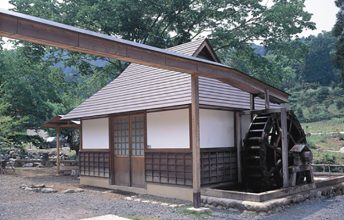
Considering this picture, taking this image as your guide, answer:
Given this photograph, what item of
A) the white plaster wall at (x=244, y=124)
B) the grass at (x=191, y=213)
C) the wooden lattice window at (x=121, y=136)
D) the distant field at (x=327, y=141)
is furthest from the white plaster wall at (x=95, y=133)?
the distant field at (x=327, y=141)

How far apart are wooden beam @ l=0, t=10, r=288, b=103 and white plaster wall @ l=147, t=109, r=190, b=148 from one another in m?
1.75

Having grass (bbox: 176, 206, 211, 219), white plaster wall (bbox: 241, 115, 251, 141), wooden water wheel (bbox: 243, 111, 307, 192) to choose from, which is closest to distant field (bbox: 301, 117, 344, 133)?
white plaster wall (bbox: 241, 115, 251, 141)

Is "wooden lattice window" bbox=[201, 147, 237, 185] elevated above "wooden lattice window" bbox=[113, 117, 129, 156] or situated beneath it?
situated beneath

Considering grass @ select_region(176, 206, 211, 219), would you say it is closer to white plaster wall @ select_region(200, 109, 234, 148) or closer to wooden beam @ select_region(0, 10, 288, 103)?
white plaster wall @ select_region(200, 109, 234, 148)

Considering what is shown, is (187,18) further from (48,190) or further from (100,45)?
(100,45)

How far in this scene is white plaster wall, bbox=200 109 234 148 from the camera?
9.77 meters

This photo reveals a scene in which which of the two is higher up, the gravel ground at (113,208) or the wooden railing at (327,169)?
the wooden railing at (327,169)

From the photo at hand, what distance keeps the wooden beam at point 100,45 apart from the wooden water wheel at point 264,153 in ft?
5.00

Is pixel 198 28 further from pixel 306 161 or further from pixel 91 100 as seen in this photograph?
pixel 306 161

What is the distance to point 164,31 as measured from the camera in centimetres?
2302

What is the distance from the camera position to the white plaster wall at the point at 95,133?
12.5 meters

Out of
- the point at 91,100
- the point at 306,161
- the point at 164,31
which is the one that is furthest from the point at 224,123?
the point at 164,31

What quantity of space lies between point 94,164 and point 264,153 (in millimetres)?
6168

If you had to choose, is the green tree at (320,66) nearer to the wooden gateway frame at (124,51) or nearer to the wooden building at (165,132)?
the wooden building at (165,132)
